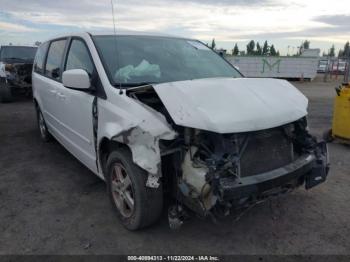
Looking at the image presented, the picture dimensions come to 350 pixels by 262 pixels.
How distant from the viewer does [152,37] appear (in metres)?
4.23

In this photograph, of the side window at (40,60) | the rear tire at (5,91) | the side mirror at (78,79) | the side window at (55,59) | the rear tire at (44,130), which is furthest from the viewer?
the rear tire at (5,91)

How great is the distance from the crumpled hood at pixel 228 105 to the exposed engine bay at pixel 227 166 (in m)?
0.14

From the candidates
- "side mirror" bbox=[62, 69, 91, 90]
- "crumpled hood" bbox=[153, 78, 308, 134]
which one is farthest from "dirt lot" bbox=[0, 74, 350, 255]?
"side mirror" bbox=[62, 69, 91, 90]

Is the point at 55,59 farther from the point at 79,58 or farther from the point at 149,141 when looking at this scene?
the point at 149,141

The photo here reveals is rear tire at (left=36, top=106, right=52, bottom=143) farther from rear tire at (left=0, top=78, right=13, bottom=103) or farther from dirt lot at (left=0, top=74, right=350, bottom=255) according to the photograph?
rear tire at (left=0, top=78, right=13, bottom=103)

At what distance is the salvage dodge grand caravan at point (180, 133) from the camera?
273cm

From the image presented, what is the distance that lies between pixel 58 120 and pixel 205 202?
299cm

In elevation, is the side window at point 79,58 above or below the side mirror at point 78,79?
above

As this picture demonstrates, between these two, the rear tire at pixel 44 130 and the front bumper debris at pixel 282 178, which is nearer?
the front bumper debris at pixel 282 178

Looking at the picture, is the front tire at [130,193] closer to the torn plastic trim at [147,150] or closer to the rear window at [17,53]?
the torn plastic trim at [147,150]

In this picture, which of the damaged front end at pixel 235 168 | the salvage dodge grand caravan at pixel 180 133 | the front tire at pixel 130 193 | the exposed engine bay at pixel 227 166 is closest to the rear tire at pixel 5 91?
the salvage dodge grand caravan at pixel 180 133

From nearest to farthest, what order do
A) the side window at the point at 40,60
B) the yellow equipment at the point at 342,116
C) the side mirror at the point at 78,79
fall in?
the side mirror at the point at 78,79
the side window at the point at 40,60
the yellow equipment at the point at 342,116

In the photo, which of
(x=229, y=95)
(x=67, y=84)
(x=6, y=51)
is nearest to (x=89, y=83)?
(x=67, y=84)

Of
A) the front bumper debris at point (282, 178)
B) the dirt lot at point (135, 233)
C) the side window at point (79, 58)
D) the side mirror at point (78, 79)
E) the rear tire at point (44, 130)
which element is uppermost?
the side window at point (79, 58)
